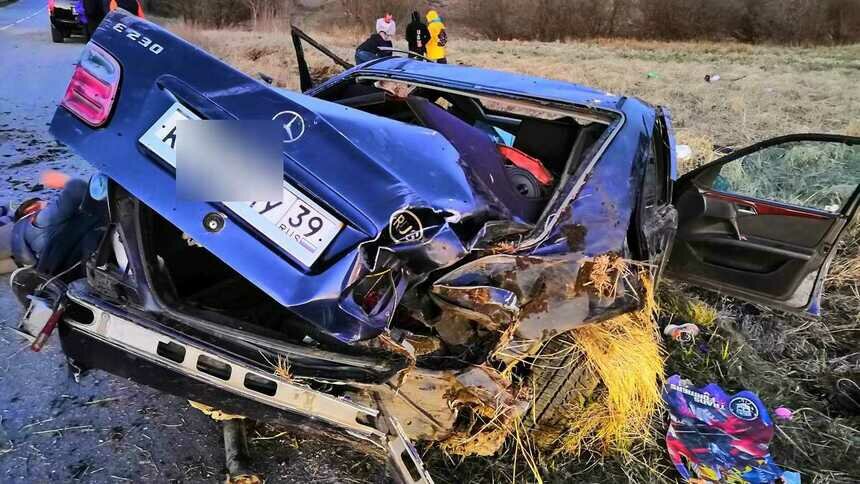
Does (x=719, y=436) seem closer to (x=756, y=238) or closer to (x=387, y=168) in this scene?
(x=756, y=238)

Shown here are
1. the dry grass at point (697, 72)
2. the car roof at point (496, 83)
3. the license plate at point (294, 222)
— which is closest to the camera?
the license plate at point (294, 222)

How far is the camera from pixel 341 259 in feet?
5.08

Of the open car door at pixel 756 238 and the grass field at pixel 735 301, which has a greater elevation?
the open car door at pixel 756 238

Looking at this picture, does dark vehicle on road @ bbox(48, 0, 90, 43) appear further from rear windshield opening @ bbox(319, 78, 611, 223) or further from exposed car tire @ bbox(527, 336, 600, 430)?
exposed car tire @ bbox(527, 336, 600, 430)

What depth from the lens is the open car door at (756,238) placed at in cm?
278

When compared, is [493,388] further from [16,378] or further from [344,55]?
[344,55]

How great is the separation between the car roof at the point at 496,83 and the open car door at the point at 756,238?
0.80m

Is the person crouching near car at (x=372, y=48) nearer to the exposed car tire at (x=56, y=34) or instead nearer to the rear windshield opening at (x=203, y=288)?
the rear windshield opening at (x=203, y=288)

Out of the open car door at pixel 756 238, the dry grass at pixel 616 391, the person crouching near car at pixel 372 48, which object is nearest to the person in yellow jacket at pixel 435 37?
the person crouching near car at pixel 372 48

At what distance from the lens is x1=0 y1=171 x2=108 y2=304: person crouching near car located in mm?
2006

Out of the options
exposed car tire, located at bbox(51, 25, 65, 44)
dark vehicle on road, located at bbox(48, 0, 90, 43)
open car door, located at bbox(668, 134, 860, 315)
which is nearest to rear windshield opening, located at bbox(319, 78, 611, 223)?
open car door, located at bbox(668, 134, 860, 315)

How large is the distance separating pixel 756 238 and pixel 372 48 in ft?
16.0

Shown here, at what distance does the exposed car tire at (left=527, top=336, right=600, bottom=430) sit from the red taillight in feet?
5.46

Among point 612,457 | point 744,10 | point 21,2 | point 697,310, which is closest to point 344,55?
point 697,310
